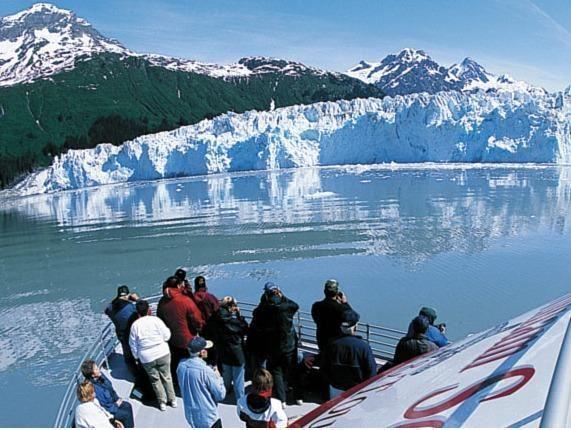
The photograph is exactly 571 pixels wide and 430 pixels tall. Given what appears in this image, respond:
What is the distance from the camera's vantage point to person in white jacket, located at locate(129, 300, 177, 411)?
420 centimetres

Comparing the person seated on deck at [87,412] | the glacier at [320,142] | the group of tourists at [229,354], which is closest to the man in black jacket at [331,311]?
the group of tourists at [229,354]

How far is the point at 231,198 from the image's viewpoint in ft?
127

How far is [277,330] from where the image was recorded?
407cm

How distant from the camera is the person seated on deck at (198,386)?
3326 mm

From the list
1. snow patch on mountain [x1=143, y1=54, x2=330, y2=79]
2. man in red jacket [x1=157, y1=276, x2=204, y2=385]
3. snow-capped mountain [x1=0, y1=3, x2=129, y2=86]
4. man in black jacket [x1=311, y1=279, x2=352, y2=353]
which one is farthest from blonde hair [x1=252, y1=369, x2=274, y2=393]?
snow patch on mountain [x1=143, y1=54, x2=330, y2=79]

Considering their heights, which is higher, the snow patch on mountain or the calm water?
the snow patch on mountain

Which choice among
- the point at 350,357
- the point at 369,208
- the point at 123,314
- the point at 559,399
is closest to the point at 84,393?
the point at 350,357

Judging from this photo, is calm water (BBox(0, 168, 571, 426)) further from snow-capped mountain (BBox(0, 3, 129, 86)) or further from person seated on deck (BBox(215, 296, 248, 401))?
snow-capped mountain (BBox(0, 3, 129, 86))

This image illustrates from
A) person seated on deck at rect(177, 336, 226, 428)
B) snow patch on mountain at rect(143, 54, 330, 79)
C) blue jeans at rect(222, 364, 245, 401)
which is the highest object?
snow patch on mountain at rect(143, 54, 330, 79)

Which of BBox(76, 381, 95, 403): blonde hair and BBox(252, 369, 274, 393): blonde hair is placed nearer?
BBox(252, 369, 274, 393): blonde hair

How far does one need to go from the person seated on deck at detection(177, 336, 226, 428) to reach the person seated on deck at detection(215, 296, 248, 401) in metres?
0.77

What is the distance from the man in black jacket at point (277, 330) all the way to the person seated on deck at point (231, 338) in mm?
178

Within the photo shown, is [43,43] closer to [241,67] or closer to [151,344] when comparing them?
[241,67]

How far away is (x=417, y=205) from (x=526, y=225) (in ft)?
27.4
